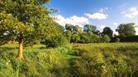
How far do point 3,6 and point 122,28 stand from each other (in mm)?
94427

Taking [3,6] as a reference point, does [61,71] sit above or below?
below

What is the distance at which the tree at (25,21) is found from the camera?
1265 centimetres

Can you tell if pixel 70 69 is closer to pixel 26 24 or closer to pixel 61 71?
pixel 61 71

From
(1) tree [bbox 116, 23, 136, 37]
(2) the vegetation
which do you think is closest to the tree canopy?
(1) tree [bbox 116, 23, 136, 37]

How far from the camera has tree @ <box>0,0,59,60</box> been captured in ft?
41.5

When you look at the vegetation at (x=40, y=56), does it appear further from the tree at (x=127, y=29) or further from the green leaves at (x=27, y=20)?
the tree at (x=127, y=29)

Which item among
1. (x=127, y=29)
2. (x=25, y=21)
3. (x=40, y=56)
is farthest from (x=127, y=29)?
(x=40, y=56)

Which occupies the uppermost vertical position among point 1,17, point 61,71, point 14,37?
point 1,17

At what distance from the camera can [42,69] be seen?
29.4ft

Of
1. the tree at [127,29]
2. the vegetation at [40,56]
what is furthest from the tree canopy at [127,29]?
the vegetation at [40,56]

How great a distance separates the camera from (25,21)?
13.6 meters

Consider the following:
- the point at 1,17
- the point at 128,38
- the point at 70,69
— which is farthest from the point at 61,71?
the point at 128,38

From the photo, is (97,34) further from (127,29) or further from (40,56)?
(40,56)

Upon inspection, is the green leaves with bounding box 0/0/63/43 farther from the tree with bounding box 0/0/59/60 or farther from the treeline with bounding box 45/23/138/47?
the treeline with bounding box 45/23/138/47
